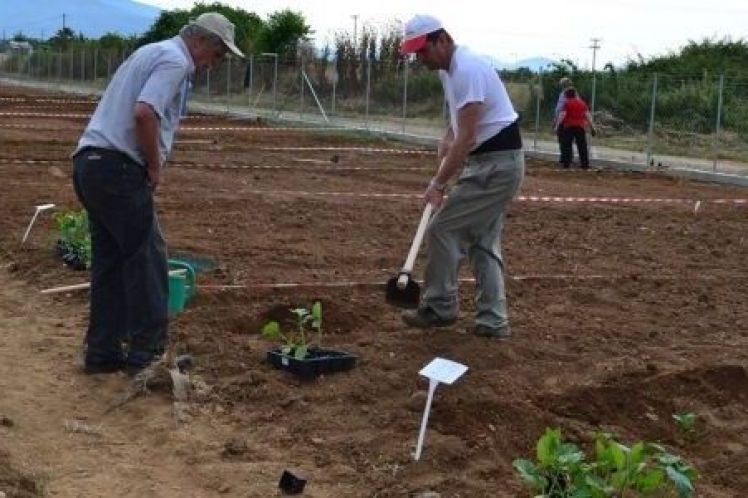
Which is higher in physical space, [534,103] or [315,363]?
[534,103]

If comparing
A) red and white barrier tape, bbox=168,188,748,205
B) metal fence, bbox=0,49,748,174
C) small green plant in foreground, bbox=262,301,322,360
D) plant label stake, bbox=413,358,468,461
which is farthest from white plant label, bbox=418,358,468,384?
metal fence, bbox=0,49,748,174

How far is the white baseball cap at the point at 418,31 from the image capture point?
6.04m

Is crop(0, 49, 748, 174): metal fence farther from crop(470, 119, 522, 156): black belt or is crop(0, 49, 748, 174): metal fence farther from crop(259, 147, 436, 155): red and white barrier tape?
crop(470, 119, 522, 156): black belt

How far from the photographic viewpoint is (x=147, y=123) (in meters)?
5.48

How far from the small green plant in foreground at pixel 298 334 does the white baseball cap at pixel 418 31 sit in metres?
1.48

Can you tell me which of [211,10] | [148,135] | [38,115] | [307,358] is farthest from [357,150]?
[211,10]

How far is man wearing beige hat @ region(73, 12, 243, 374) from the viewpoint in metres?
5.54

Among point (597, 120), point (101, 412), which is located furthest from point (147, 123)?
point (597, 120)

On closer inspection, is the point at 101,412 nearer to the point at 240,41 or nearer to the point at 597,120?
the point at 597,120

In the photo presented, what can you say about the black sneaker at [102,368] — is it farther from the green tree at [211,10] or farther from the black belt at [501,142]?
the green tree at [211,10]

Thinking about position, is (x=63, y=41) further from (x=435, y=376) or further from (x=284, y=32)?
(x=435, y=376)

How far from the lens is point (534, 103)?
32.4m

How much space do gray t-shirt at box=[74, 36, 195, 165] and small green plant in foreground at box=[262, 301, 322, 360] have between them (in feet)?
3.71

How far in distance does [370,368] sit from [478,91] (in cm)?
158
